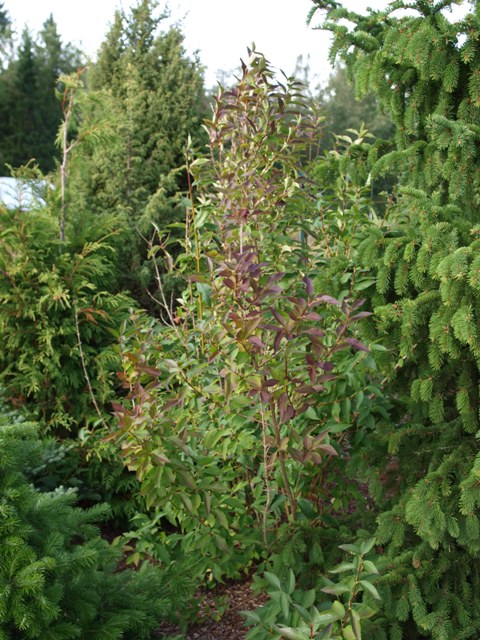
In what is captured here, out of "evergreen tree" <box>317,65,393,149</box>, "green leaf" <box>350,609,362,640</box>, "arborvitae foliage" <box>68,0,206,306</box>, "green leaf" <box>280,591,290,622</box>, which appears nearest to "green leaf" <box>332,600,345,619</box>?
"green leaf" <box>350,609,362,640</box>

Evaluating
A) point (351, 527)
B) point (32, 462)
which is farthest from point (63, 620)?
point (351, 527)

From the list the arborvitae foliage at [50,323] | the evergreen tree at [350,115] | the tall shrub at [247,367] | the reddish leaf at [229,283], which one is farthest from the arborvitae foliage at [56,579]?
the evergreen tree at [350,115]

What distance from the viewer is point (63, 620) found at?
192cm

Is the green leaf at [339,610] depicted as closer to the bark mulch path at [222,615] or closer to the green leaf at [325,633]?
the green leaf at [325,633]

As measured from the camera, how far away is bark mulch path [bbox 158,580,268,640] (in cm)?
281

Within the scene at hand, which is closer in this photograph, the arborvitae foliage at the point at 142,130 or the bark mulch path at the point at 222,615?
the bark mulch path at the point at 222,615

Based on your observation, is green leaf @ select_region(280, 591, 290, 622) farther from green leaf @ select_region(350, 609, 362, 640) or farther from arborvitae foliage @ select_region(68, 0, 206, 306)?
arborvitae foliage @ select_region(68, 0, 206, 306)

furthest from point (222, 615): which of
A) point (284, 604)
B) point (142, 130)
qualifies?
point (142, 130)

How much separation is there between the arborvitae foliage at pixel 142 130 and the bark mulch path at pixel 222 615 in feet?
10.0

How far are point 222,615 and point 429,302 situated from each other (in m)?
1.69

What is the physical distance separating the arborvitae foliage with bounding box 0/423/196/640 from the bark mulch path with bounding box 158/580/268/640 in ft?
1.82

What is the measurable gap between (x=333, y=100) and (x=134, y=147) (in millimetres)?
22978

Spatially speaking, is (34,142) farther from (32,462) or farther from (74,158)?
(32,462)

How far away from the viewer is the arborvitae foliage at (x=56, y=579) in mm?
1737
